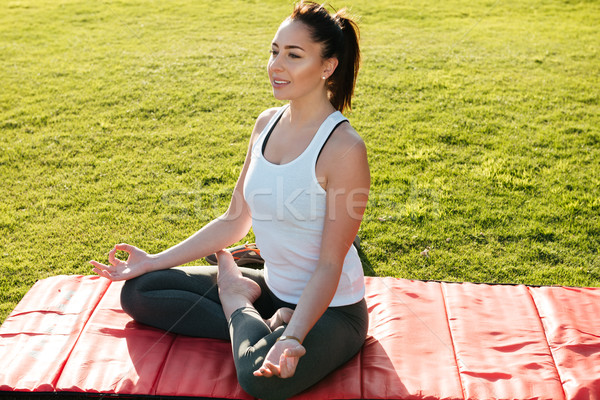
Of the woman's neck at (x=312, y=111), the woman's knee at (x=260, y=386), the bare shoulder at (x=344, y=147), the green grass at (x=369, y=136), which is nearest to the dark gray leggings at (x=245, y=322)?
the woman's knee at (x=260, y=386)

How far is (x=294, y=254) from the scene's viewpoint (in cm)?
260

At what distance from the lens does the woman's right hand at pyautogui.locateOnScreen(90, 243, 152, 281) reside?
2861mm

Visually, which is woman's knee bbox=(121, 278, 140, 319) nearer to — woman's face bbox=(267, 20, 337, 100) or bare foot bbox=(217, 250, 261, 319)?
bare foot bbox=(217, 250, 261, 319)

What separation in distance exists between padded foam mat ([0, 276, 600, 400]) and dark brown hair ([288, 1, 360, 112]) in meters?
1.23

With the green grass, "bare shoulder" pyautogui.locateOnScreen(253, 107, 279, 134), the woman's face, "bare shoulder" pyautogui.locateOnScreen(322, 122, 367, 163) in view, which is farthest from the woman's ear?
the green grass

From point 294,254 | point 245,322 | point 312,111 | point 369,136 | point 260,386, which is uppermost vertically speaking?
point 312,111

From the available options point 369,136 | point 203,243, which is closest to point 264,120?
point 203,243

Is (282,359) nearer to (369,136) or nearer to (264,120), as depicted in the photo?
(264,120)

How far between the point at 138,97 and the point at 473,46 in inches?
196

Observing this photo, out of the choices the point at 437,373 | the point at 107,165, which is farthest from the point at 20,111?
the point at 437,373

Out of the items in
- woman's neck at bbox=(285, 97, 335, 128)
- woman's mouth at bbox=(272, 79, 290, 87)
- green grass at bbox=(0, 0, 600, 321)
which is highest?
woman's mouth at bbox=(272, 79, 290, 87)

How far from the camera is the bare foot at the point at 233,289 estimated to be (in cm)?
272

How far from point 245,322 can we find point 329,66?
1.22 m

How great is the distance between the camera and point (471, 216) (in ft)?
15.2
